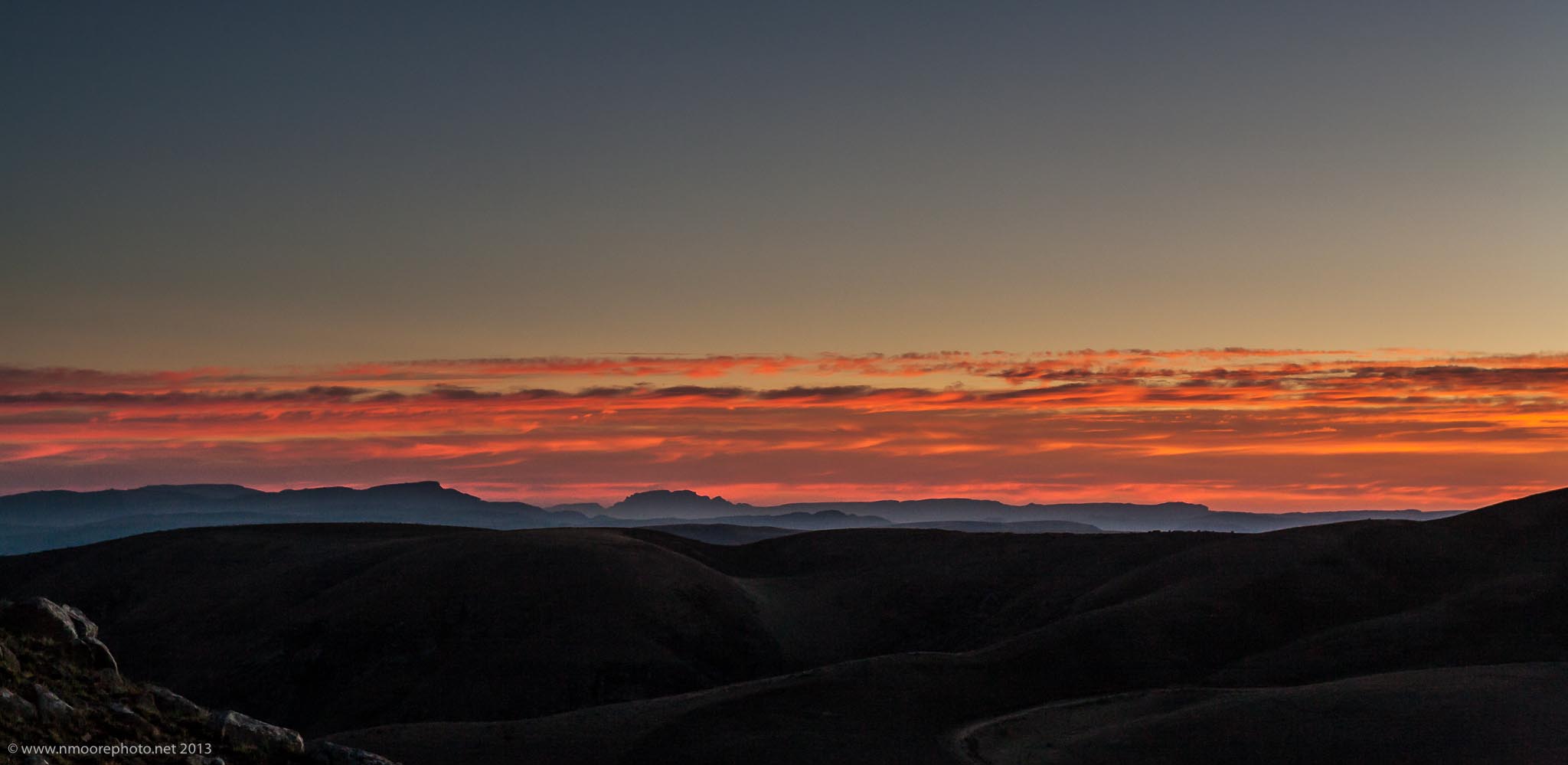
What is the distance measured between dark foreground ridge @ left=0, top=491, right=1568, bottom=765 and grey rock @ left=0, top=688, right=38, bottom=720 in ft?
60.5

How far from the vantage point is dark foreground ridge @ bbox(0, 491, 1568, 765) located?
121 ft

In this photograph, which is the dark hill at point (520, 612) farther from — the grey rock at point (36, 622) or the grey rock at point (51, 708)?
the grey rock at point (51, 708)

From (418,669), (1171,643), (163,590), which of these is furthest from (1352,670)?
(163,590)

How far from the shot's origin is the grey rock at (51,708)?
61.0 feet

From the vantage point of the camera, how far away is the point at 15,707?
18.1 meters

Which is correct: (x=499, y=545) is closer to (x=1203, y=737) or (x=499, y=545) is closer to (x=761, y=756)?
(x=761, y=756)

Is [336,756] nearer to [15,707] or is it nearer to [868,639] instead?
[15,707]

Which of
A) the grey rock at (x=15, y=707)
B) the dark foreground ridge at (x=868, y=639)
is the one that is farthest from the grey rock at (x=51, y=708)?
the dark foreground ridge at (x=868, y=639)

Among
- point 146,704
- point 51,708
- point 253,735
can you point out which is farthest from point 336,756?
point 51,708

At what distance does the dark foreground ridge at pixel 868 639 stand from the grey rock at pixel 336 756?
41.6 feet

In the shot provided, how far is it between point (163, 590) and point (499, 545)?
1203 inches

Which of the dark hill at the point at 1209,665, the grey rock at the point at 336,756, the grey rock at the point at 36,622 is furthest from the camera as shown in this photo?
the dark hill at the point at 1209,665

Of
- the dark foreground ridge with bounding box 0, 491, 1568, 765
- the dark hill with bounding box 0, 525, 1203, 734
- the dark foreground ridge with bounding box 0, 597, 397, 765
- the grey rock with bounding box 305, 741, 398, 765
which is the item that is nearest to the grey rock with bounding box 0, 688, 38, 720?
the dark foreground ridge with bounding box 0, 597, 397, 765

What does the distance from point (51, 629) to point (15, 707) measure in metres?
4.40
